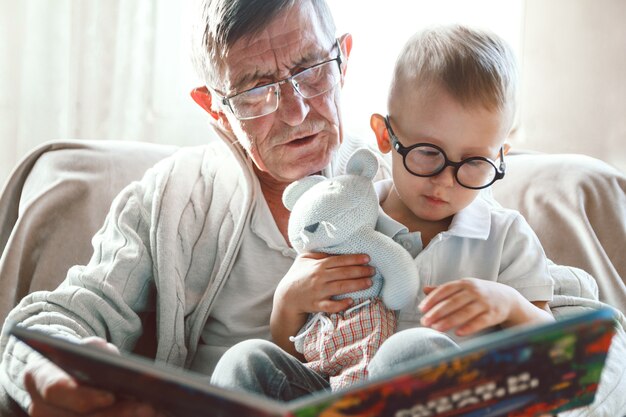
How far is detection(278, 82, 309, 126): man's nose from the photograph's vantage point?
4.81ft

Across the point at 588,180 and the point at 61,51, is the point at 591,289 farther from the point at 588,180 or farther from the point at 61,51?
the point at 61,51

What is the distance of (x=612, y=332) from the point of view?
82cm

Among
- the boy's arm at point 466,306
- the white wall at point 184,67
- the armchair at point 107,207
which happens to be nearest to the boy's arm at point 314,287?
the boy's arm at point 466,306

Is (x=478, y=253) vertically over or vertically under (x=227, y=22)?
under

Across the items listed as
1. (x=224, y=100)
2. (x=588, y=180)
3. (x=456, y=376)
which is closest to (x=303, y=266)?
(x=224, y=100)

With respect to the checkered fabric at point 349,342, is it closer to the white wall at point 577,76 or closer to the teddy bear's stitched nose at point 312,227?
the teddy bear's stitched nose at point 312,227

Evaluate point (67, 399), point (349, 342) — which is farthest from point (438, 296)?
point (67, 399)

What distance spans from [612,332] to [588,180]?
1.08m

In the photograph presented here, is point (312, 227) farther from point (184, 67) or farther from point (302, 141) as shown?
point (184, 67)

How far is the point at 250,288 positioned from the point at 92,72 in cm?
153

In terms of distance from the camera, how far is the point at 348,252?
1.26m

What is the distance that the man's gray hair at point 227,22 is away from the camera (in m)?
1.43

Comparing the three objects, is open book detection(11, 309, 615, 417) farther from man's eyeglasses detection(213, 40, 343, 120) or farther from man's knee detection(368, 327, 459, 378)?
man's eyeglasses detection(213, 40, 343, 120)

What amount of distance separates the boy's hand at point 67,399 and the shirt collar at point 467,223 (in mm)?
559
